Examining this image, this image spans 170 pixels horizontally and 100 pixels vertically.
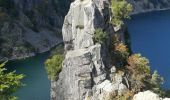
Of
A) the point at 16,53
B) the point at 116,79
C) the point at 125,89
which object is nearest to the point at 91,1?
the point at 116,79

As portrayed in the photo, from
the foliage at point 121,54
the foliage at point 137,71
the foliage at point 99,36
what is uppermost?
the foliage at point 99,36

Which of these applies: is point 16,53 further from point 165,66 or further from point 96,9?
point 96,9

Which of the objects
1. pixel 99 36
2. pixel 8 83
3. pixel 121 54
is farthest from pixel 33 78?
pixel 8 83

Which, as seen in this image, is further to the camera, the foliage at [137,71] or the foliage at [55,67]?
the foliage at [55,67]

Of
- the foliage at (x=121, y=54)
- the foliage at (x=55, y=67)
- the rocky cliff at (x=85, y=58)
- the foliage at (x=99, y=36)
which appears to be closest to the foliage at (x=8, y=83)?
the rocky cliff at (x=85, y=58)

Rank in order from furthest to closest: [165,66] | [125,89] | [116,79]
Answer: [165,66] → [116,79] → [125,89]

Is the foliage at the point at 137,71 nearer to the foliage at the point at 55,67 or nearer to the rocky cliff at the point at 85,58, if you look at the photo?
the rocky cliff at the point at 85,58
